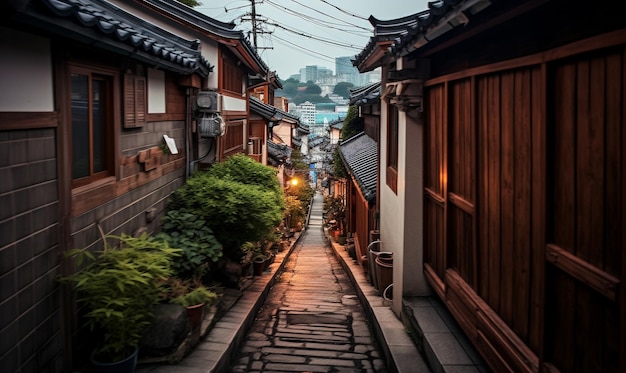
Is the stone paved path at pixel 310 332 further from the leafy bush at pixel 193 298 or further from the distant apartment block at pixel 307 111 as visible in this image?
the distant apartment block at pixel 307 111

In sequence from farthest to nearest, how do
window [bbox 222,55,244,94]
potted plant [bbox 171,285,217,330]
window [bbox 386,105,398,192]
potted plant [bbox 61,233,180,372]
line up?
1. window [bbox 222,55,244,94]
2. window [bbox 386,105,398,192]
3. potted plant [bbox 171,285,217,330]
4. potted plant [bbox 61,233,180,372]

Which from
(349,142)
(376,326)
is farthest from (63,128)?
(349,142)

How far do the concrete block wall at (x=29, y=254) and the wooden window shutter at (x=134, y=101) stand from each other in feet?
8.95

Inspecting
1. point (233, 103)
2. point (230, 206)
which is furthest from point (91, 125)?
point (233, 103)

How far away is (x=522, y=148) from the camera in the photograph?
182 inches

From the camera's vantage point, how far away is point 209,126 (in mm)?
12125

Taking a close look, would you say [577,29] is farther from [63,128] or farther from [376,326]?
[376,326]

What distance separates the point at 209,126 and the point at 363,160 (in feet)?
26.8

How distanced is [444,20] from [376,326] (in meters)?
6.22

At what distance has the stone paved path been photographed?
27.4 feet

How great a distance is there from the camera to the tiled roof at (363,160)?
51.7ft

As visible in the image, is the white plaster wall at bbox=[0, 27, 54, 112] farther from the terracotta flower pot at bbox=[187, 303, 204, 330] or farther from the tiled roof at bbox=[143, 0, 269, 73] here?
the tiled roof at bbox=[143, 0, 269, 73]

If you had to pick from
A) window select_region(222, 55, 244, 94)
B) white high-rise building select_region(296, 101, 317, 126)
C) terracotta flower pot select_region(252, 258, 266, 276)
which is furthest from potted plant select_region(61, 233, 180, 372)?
white high-rise building select_region(296, 101, 317, 126)

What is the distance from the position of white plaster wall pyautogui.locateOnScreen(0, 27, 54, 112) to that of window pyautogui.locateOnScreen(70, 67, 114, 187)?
81 centimetres
